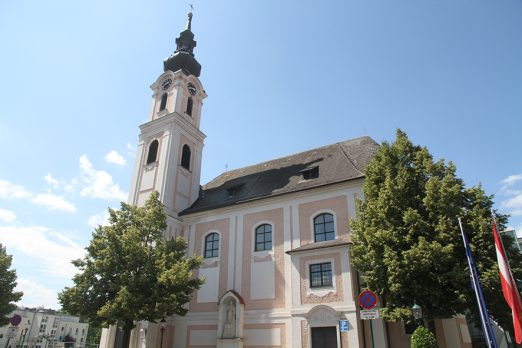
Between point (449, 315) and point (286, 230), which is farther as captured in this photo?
point (286, 230)

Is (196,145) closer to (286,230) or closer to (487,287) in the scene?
(286,230)

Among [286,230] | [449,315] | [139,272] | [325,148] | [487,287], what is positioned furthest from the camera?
[325,148]

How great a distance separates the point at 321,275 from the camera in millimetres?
18578

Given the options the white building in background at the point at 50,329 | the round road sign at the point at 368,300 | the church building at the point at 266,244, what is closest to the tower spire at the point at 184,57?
the church building at the point at 266,244

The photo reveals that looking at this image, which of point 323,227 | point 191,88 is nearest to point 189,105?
point 191,88

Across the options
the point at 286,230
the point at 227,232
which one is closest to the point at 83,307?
the point at 227,232

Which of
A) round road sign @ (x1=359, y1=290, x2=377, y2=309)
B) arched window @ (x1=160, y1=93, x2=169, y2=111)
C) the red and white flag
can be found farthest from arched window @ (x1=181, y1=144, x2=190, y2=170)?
the red and white flag

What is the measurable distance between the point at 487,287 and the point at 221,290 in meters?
14.0

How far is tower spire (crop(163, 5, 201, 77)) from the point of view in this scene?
31703 mm

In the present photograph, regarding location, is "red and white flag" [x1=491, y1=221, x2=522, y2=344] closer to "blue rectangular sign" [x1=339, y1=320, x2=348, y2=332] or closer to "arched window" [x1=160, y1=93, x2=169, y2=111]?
"blue rectangular sign" [x1=339, y1=320, x2=348, y2=332]

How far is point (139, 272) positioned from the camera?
17422 mm

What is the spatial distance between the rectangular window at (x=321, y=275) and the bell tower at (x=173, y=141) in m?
10.7

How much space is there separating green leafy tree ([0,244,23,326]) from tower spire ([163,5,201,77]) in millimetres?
19610

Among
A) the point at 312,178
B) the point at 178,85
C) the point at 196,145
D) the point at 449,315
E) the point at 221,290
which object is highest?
the point at 178,85
